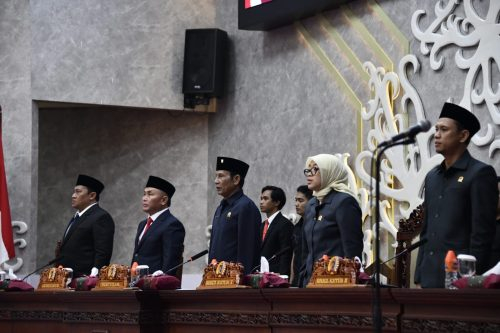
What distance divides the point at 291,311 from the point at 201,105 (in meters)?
5.21

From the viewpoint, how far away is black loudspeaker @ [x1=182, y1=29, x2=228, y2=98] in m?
9.07

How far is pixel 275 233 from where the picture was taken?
6.99 metres

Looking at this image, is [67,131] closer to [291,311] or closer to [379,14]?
[379,14]

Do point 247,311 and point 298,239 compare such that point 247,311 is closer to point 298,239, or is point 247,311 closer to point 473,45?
point 298,239

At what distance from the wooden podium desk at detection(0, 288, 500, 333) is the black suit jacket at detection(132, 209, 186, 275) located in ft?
1.86

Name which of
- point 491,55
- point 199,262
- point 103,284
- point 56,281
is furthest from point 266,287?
point 199,262

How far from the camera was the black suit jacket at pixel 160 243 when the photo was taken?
5.98m

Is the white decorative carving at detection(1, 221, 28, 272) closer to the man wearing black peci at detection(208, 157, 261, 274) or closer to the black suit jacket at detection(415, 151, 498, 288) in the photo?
the man wearing black peci at detection(208, 157, 261, 274)

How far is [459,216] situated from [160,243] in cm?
236

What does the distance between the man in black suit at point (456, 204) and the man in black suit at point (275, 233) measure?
8.03 ft

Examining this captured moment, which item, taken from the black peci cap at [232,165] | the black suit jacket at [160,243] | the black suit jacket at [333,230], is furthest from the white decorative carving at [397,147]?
the black suit jacket at [333,230]

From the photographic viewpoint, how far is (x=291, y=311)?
4207 millimetres

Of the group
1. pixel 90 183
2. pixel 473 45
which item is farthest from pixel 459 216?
pixel 90 183

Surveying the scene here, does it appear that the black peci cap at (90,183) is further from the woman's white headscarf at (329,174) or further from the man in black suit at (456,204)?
the man in black suit at (456,204)
